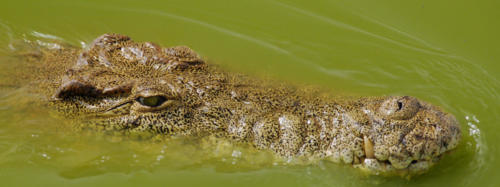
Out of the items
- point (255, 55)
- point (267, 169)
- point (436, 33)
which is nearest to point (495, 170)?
point (267, 169)

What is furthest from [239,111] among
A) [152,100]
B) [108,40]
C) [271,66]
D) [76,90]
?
[271,66]

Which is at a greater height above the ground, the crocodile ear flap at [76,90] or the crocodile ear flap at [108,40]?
the crocodile ear flap at [108,40]

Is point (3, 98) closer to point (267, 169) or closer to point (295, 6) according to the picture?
point (267, 169)

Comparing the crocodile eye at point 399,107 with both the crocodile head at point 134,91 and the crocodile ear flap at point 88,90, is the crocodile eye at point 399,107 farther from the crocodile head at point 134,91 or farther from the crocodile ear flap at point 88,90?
the crocodile ear flap at point 88,90

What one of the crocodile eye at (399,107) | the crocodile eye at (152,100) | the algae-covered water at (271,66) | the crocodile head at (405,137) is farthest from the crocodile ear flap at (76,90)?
the crocodile eye at (399,107)

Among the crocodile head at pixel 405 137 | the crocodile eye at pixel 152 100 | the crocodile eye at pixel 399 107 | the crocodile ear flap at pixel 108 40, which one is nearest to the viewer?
the crocodile head at pixel 405 137

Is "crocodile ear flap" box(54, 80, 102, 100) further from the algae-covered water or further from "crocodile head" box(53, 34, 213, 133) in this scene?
the algae-covered water

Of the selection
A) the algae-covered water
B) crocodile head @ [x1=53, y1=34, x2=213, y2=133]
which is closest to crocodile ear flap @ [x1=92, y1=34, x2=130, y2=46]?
crocodile head @ [x1=53, y1=34, x2=213, y2=133]
